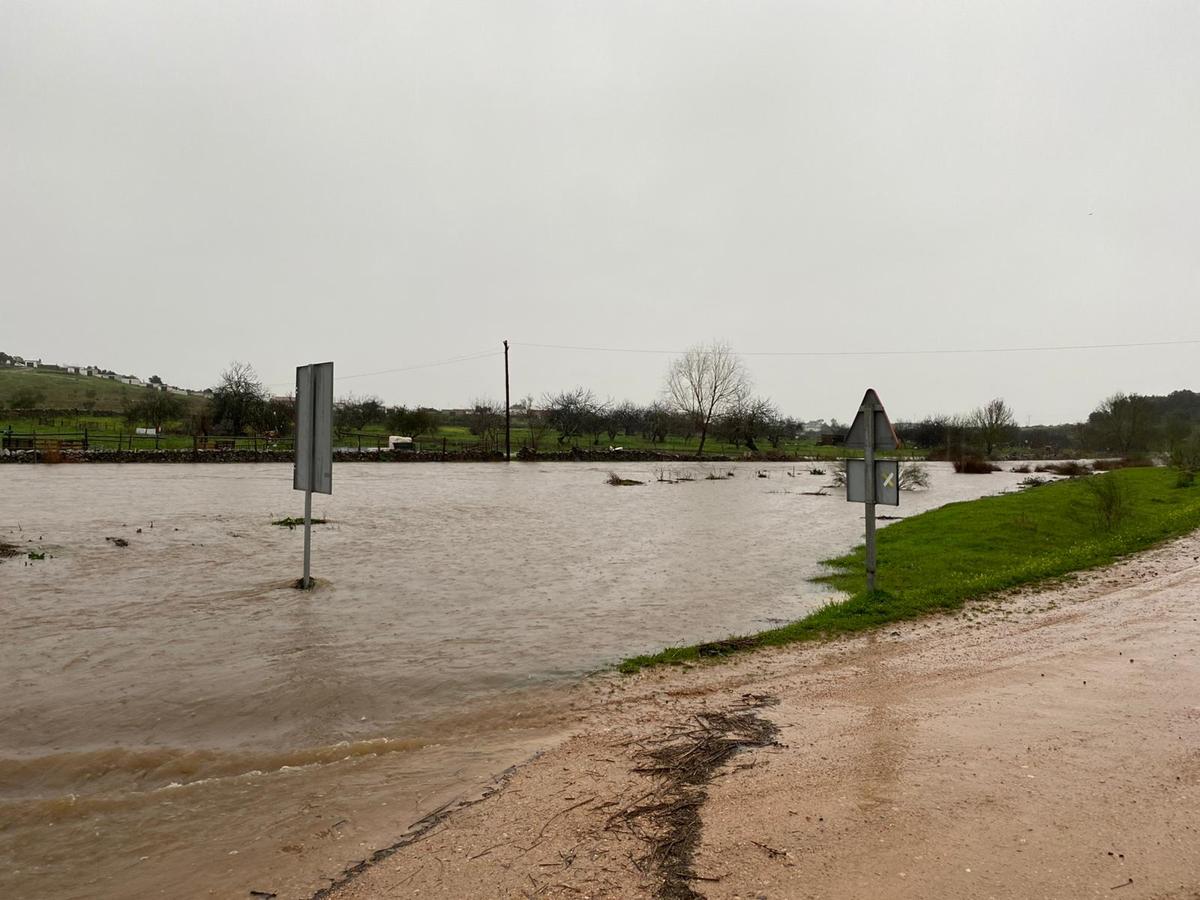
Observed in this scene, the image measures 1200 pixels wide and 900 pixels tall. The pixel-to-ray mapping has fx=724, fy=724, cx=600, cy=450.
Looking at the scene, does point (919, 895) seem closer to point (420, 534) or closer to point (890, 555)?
point (890, 555)

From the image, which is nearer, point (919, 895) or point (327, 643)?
point (919, 895)

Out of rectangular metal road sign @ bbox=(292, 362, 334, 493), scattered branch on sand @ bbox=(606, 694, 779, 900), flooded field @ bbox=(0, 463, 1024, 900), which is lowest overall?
flooded field @ bbox=(0, 463, 1024, 900)

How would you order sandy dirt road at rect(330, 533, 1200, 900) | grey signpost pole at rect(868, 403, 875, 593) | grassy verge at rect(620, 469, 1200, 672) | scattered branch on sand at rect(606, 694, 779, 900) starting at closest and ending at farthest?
sandy dirt road at rect(330, 533, 1200, 900), scattered branch on sand at rect(606, 694, 779, 900), grassy verge at rect(620, 469, 1200, 672), grey signpost pole at rect(868, 403, 875, 593)

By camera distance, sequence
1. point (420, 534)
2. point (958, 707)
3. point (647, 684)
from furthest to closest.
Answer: point (420, 534) → point (647, 684) → point (958, 707)

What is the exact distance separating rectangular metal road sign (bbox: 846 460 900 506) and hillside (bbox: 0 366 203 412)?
88.5m

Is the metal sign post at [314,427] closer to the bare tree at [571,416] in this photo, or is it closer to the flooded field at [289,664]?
the flooded field at [289,664]

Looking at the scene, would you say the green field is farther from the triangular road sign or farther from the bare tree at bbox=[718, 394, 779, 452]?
the triangular road sign

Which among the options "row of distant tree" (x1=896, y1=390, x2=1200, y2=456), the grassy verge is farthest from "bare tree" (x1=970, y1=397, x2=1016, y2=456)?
the grassy verge

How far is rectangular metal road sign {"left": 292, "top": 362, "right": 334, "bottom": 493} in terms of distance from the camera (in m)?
11.2

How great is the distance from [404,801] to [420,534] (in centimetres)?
1492

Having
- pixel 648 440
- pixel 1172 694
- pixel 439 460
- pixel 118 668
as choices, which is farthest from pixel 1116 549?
pixel 648 440

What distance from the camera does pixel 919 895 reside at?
10.3 ft

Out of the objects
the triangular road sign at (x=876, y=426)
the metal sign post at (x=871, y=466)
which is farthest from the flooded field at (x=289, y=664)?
the triangular road sign at (x=876, y=426)

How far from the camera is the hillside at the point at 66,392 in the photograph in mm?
88500
